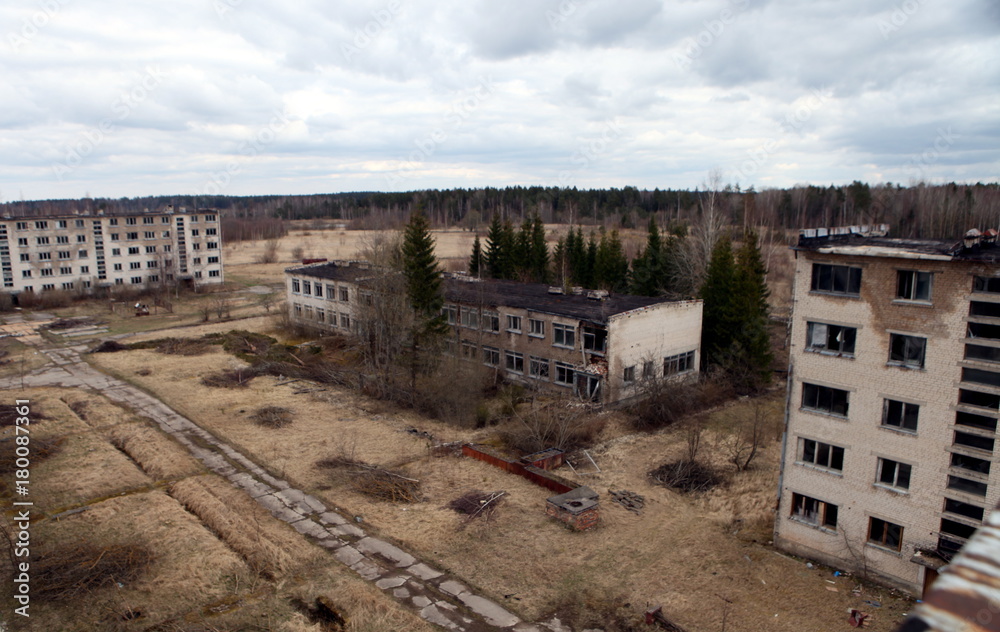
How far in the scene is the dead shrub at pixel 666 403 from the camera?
30.6 metres

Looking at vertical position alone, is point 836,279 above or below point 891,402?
above

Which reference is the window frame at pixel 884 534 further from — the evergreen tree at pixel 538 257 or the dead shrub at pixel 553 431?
the evergreen tree at pixel 538 257

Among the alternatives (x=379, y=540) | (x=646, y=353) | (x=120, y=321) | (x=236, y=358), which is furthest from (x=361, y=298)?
(x=120, y=321)

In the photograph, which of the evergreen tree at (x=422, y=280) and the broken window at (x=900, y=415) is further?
the evergreen tree at (x=422, y=280)

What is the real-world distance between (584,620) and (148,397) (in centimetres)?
2762

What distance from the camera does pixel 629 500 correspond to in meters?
22.5

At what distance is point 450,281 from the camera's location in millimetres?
44594

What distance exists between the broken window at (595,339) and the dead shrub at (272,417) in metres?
15.1

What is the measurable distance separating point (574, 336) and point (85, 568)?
74.8 ft

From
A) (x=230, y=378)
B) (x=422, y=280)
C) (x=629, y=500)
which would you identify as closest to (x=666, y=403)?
(x=629, y=500)

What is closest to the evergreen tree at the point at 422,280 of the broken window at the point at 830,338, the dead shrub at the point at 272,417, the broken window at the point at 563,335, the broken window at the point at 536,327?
the broken window at the point at 536,327

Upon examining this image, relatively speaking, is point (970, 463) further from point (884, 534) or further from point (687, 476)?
point (687, 476)

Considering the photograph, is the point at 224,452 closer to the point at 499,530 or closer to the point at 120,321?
the point at 499,530

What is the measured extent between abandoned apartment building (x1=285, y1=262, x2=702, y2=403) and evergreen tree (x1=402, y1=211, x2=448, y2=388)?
1987 mm
